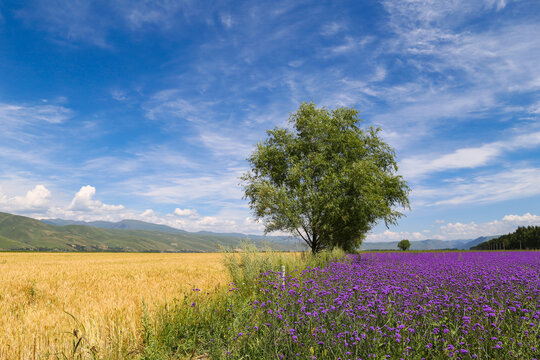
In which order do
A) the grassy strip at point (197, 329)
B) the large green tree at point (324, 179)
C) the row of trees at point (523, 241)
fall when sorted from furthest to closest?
the row of trees at point (523, 241), the large green tree at point (324, 179), the grassy strip at point (197, 329)

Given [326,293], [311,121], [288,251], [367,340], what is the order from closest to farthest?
[367,340]
[326,293]
[288,251]
[311,121]

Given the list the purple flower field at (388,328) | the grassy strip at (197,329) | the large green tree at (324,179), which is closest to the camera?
the purple flower field at (388,328)

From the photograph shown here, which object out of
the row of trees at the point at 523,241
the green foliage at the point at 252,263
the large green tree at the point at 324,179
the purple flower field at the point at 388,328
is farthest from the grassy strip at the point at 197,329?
the row of trees at the point at 523,241

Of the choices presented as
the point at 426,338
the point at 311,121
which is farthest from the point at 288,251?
the point at 426,338

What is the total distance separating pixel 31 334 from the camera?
16.4 ft

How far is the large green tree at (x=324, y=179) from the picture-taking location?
21.2 m

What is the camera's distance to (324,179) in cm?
2131

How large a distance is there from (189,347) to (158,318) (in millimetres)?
958

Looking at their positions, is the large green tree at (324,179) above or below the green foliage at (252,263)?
above

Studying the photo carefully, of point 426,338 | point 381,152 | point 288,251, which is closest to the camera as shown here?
Result: point 426,338

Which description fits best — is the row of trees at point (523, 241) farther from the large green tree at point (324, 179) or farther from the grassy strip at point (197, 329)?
the grassy strip at point (197, 329)

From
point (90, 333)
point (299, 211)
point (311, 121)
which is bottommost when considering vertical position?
point (90, 333)

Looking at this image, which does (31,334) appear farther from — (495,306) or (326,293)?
(495,306)

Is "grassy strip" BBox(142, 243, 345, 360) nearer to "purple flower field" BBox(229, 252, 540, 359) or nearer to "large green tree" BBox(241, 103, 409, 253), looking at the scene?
"purple flower field" BBox(229, 252, 540, 359)
